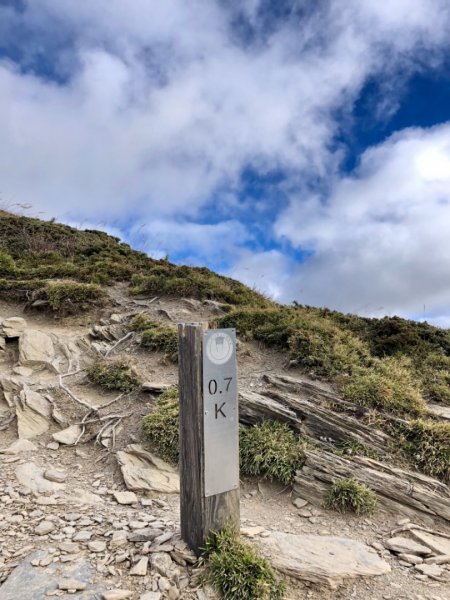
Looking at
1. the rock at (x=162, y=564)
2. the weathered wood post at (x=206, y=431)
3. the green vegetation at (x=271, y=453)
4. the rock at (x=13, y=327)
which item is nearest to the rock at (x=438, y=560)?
the green vegetation at (x=271, y=453)

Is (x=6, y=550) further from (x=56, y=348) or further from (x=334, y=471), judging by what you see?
(x=56, y=348)

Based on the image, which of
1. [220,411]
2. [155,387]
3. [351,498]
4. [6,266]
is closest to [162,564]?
[220,411]

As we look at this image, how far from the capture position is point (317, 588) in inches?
141

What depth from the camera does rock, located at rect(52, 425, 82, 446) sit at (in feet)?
21.5

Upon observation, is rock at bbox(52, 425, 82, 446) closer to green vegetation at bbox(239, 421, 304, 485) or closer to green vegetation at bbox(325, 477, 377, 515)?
green vegetation at bbox(239, 421, 304, 485)

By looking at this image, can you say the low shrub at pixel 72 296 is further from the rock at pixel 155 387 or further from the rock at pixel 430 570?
the rock at pixel 430 570

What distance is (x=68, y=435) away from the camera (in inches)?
263

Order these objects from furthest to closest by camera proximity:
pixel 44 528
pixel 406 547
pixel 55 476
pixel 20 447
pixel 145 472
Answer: pixel 20 447 → pixel 145 472 → pixel 55 476 → pixel 406 547 → pixel 44 528

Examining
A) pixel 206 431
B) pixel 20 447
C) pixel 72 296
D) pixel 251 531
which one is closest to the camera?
pixel 206 431

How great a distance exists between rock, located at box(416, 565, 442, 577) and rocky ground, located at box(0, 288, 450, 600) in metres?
0.01

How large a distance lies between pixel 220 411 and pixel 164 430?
286 cm

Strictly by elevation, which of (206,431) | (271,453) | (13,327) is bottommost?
(271,453)

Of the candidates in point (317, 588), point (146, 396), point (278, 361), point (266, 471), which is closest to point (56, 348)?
point (146, 396)

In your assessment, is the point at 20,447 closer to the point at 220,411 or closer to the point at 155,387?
the point at 155,387
